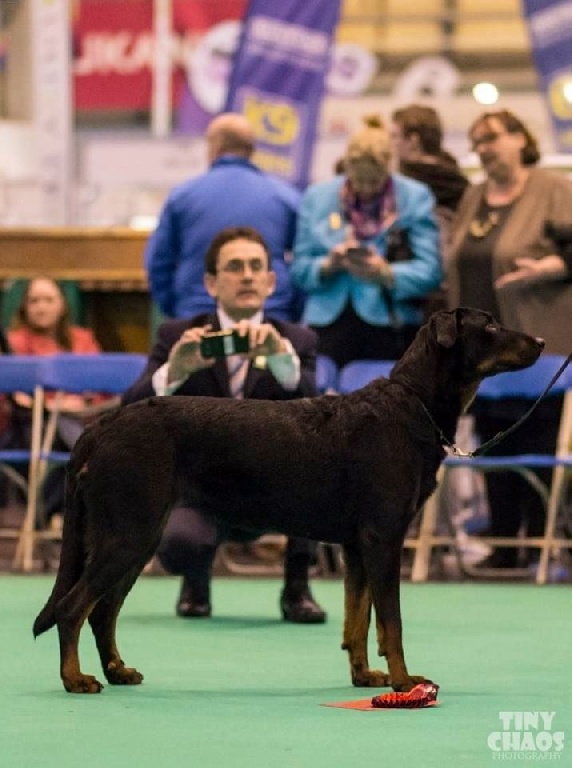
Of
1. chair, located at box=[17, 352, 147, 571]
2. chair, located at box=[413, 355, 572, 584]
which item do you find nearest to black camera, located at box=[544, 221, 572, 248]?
chair, located at box=[413, 355, 572, 584]

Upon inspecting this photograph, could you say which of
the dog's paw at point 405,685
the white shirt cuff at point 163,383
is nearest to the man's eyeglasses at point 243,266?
the white shirt cuff at point 163,383

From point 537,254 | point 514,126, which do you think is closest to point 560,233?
point 537,254

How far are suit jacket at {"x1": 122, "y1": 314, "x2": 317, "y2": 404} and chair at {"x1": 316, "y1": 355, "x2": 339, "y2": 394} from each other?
4.62ft

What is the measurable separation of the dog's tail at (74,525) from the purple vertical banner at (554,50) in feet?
20.4

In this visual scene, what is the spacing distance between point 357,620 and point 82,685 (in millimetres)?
743

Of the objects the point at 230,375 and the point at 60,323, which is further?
the point at 60,323

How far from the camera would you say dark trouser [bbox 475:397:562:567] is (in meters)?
8.30

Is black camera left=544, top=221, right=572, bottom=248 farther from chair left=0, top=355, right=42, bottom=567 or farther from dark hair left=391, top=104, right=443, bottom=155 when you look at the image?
chair left=0, top=355, right=42, bottom=567

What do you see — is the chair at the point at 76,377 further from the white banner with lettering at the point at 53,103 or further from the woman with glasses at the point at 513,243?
the white banner with lettering at the point at 53,103

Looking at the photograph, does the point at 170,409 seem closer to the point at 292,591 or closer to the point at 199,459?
the point at 199,459

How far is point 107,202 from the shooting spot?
1512 centimetres

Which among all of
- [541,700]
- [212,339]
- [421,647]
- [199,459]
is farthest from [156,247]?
[541,700]

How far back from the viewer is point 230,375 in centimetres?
661

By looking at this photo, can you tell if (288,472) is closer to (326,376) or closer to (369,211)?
(326,376)
